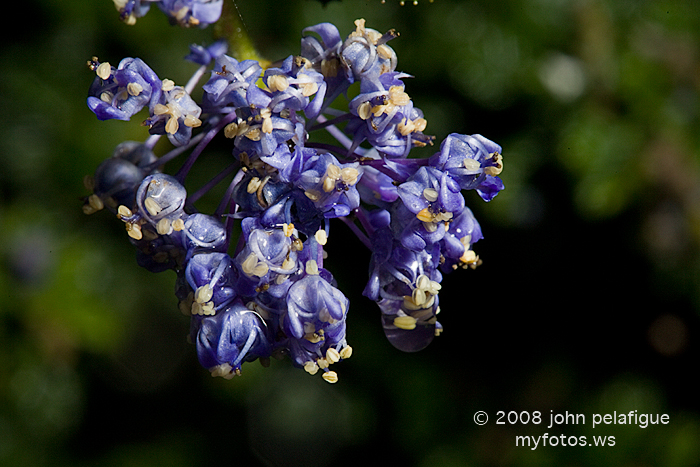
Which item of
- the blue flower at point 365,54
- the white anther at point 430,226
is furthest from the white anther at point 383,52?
the white anther at point 430,226

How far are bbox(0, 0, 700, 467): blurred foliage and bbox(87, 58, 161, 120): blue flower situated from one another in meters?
1.28

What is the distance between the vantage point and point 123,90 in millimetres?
1289

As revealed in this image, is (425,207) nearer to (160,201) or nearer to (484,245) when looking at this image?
(160,201)

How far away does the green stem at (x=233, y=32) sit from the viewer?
153 centimetres

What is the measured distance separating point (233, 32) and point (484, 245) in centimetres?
156

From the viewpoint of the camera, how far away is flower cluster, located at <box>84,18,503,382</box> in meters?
1.22

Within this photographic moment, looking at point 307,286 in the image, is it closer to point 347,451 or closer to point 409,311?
point 409,311

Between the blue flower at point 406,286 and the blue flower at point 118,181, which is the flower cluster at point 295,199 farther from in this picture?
the blue flower at point 118,181

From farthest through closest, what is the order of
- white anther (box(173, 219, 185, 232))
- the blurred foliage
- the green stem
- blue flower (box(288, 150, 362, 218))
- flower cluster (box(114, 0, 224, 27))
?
the blurred foliage < the green stem < flower cluster (box(114, 0, 224, 27)) < white anther (box(173, 219, 185, 232)) < blue flower (box(288, 150, 362, 218))

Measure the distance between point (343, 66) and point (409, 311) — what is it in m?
0.54

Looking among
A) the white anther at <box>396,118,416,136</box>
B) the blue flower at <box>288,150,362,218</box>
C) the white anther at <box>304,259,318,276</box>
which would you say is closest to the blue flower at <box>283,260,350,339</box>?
the white anther at <box>304,259,318,276</box>

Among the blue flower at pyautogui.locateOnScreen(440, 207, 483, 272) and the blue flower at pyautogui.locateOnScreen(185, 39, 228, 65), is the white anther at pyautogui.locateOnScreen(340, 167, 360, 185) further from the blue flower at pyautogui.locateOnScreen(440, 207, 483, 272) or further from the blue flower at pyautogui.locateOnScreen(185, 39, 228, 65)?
the blue flower at pyautogui.locateOnScreen(185, 39, 228, 65)

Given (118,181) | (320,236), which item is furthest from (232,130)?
(118,181)

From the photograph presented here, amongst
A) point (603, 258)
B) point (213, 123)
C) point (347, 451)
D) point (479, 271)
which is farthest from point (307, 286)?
point (347, 451)
